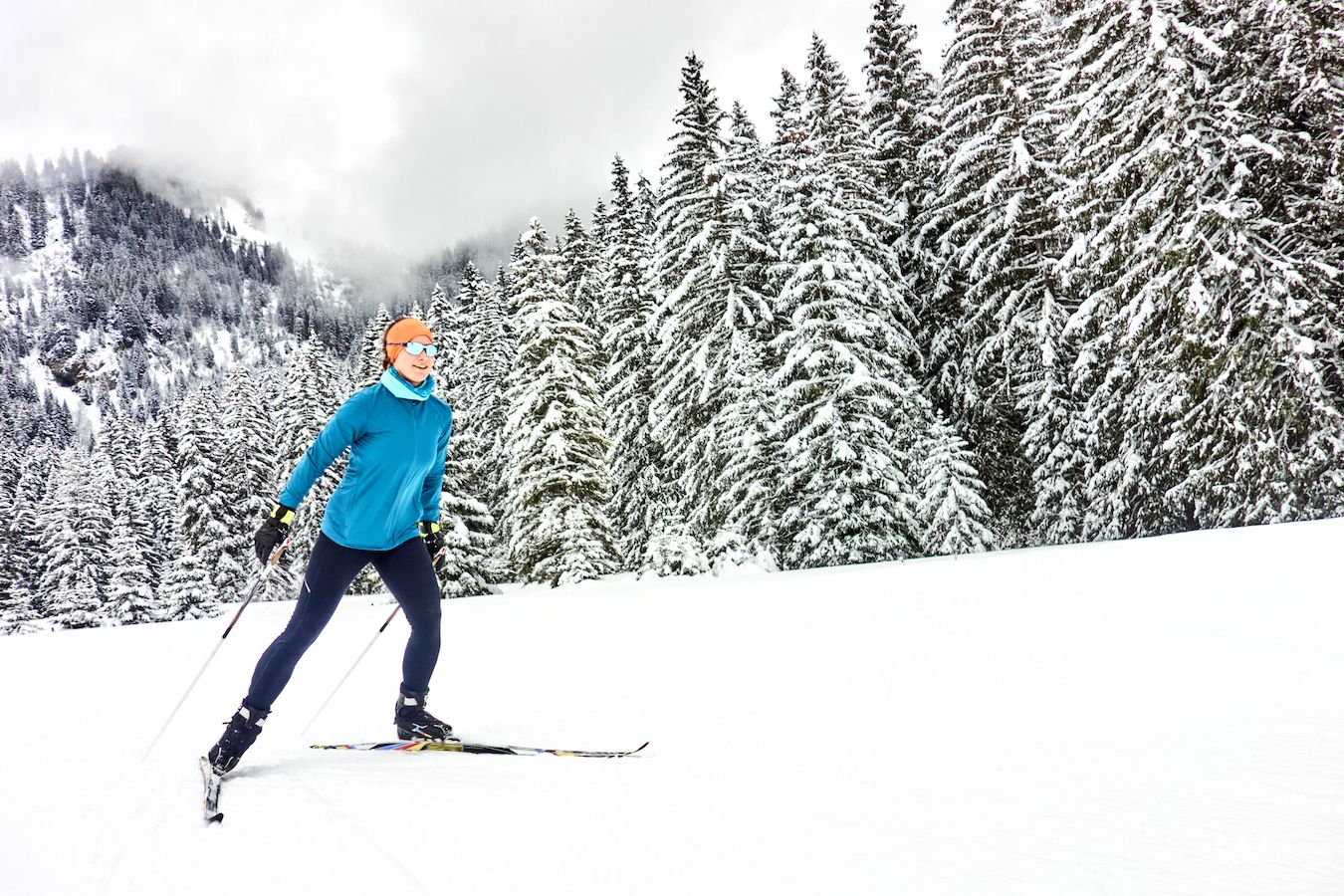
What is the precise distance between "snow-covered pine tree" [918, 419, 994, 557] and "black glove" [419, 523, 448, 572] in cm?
1494

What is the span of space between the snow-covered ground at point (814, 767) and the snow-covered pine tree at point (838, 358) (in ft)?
33.2

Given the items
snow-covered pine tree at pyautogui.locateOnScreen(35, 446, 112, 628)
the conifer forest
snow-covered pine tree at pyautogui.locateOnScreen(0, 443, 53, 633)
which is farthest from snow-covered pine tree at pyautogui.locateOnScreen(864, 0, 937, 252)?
snow-covered pine tree at pyautogui.locateOnScreen(0, 443, 53, 633)

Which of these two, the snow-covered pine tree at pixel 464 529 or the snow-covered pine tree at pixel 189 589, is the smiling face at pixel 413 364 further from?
the snow-covered pine tree at pixel 189 589

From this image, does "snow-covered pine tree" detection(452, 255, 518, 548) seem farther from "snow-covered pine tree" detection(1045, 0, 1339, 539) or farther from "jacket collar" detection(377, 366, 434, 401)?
"jacket collar" detection(377, 366, 434, 401)

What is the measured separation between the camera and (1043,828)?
247 centimetres

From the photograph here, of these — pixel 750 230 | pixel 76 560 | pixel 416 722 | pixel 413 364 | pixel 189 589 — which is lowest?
pixel 189 589

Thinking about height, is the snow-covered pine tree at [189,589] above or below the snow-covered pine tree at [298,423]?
below

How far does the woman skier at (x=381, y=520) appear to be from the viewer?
145 inches

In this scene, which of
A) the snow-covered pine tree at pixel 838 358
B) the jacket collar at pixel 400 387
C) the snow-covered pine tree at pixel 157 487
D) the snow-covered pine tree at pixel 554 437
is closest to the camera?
the jacket collar at pixel 400 387

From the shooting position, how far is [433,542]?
4547mm

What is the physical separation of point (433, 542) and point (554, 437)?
20066mm

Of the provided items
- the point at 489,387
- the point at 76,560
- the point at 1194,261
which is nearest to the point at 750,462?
the point at 1194,261

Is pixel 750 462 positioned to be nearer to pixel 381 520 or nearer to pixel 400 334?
pixel 400 334

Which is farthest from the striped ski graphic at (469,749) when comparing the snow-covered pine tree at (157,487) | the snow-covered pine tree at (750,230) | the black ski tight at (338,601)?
the snow-covered pine tree at (157,487)
